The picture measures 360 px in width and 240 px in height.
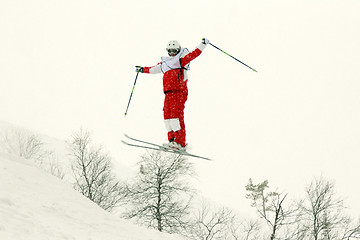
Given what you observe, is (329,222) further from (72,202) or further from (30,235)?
(30,235)

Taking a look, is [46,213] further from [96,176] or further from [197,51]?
[96,176]

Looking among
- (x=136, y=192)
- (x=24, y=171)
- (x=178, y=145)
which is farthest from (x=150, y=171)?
(x=178, y=145)

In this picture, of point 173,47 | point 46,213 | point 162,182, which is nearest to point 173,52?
point 173,47

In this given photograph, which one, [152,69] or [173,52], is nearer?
[173,52]

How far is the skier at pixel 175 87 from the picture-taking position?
662cm

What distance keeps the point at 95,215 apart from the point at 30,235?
3407 mm

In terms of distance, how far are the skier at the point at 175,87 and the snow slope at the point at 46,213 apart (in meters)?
3.44

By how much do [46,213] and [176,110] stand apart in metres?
4.69

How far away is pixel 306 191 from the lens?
Result: 20.5 meters

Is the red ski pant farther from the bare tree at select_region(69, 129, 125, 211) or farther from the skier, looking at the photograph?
the bare tree at select_region(69, 129, 125, 211)

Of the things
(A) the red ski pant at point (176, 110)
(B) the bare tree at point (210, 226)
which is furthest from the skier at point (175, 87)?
(B) the bare tree at point (210, 226)

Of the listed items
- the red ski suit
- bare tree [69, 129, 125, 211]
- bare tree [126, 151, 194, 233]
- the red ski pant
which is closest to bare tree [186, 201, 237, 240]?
bare tree [126, 151, 194, 233]

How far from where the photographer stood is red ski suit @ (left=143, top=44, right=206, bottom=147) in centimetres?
662

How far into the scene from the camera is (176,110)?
6.73 meters
